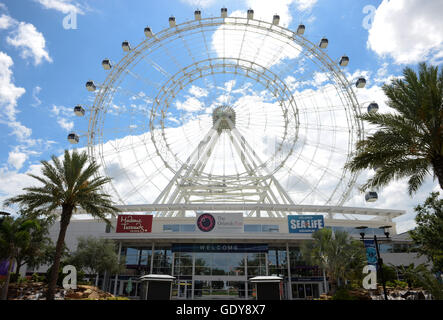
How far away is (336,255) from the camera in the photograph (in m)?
25.3

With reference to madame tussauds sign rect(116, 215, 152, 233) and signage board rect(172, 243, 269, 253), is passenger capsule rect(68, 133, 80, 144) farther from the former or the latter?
signage board rect(172, 243, 269, 253)

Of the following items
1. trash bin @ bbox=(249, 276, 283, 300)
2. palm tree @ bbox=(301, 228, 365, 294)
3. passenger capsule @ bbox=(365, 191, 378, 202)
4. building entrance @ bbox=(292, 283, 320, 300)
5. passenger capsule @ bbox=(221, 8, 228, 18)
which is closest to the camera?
trash bin @ bbox=(249, 276, 283, 300)

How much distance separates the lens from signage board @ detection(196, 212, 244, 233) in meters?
34.6

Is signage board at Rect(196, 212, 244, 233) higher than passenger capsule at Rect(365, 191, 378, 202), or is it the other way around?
passenger capsule at Rect(365, 191, 378, 202)

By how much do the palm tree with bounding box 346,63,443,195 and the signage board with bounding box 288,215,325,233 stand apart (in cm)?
1994

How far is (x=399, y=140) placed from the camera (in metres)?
14.6

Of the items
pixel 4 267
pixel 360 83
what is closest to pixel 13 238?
pixel 4 267

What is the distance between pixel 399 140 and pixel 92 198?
59.0 ft

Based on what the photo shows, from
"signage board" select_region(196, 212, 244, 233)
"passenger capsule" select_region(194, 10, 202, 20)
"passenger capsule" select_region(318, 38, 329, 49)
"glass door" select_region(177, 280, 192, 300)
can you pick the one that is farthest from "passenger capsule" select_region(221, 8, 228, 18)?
"glass door" select_region(177, 280, 192, 300)

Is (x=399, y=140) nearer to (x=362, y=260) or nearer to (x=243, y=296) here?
(x=362, y=260)

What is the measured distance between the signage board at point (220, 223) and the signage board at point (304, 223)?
18.5 ft

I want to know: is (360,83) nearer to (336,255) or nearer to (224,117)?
(224,117)
